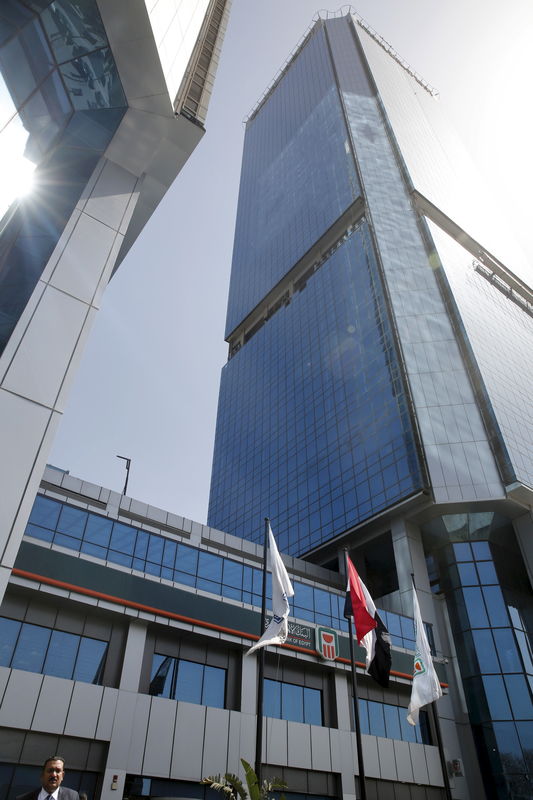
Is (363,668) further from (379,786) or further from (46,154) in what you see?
(46,154)

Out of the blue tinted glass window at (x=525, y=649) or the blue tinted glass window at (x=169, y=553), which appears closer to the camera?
the blue tinted glass window at (x=169, y=553)

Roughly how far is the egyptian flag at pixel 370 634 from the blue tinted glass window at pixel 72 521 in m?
14.9

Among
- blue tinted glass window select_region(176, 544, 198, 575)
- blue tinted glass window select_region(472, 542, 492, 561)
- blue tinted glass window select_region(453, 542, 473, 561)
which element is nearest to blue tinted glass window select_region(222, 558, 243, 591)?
blue tinted glass window select_region(176, 544, 198, 575)

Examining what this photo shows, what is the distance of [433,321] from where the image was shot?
204 feet

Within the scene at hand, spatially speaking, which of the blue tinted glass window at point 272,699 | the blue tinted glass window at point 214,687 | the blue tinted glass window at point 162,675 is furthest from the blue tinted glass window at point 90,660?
the blue tinted glass window at point 272,699

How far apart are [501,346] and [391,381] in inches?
714

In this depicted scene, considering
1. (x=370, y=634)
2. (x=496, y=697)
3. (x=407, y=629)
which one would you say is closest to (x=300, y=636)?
(x=370, y=634)

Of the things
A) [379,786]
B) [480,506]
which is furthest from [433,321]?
[379,786]

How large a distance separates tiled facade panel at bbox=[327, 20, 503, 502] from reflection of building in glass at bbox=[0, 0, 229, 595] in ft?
131

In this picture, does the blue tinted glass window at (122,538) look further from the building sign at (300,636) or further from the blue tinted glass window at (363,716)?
the blue tinted glass window at (363,716)

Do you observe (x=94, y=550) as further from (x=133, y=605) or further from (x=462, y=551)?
(x=462, y=551)

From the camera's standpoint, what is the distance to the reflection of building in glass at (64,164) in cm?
1048

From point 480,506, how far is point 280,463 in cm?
2895

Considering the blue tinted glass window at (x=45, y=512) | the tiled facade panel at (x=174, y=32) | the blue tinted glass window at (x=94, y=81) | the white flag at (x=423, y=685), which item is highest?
the tiled facade panel at (x=174, y=32)
